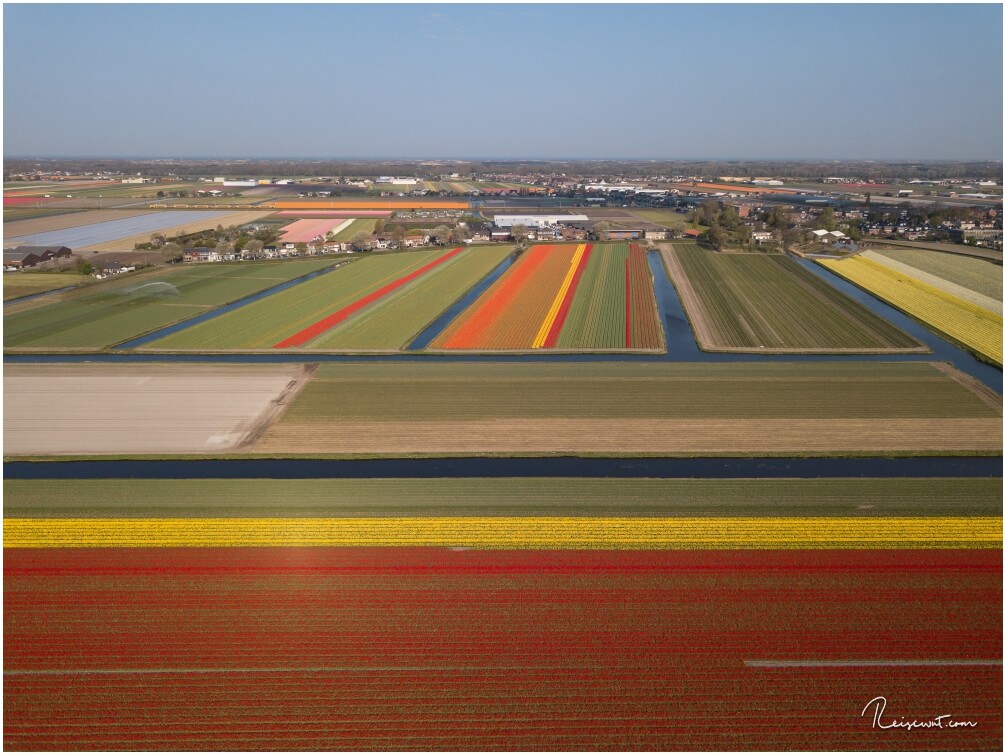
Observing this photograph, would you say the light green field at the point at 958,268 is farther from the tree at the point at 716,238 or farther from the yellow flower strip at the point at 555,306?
the yellow flower strip at the point at 555,306

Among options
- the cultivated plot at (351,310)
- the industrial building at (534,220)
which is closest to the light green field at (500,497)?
the cultivated plot at (351,310)

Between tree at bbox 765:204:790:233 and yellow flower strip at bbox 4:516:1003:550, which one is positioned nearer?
yellow flower strip at bbox 4:516:1003:550

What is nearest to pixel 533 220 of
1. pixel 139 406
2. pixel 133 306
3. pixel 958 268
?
pixel 958 268

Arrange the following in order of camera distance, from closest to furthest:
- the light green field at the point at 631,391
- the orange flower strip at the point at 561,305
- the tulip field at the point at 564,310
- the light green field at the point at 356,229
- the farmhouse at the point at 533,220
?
the light green field at the point at 631,391
the tulip field at the point at 564,310
the orange flower strip at the point at 561,305
the light green field at the point at 356,229
the farmhouse at the point at 533,220

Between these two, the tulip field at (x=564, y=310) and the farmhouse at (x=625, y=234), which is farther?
the farmhouse at (x=625, y=234)

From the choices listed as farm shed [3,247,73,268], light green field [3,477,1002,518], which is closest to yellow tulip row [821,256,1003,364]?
light green field [3,477,1002,518]

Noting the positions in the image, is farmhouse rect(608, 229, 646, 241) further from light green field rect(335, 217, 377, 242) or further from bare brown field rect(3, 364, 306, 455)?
bare brown field rect(3, 364, 306, 455)

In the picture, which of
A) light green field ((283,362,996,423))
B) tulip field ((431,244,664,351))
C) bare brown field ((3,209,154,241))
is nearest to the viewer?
light green field ((283,362,996,423))

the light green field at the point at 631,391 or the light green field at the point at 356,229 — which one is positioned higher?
the light green field at the point at 356,229

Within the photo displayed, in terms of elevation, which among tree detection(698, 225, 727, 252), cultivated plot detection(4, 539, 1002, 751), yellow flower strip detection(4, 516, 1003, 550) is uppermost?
tree detection(698, 225, 727, 252)
